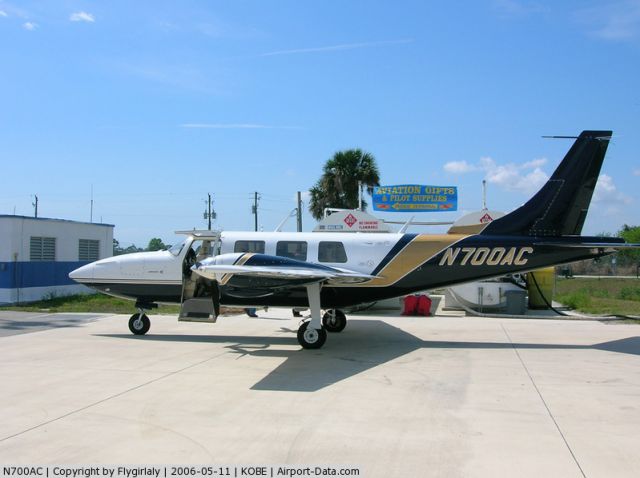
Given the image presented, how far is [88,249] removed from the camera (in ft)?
87.4

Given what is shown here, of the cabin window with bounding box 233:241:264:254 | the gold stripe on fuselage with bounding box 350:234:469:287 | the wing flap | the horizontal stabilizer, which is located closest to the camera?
the wing flap

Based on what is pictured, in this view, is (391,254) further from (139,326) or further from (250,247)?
(139,326)

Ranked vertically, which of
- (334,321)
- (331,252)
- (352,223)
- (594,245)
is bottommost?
(334,321)

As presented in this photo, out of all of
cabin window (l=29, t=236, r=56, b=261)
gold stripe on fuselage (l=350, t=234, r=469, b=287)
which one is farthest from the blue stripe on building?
gold stripe on fuselage (l=350, t=234, r=469, b=287)

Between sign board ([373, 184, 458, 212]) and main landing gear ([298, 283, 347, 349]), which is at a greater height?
sign board ([373, 184, 458, 212])

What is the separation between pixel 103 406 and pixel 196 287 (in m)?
6.29

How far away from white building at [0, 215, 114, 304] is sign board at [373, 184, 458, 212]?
1346 cm

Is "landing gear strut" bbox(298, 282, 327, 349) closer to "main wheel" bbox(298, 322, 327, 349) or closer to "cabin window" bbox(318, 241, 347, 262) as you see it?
"main wheel" bbox(298, 322, 327, 349)

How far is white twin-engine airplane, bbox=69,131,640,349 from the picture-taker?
1255 cm

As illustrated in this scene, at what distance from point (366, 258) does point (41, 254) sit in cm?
1648

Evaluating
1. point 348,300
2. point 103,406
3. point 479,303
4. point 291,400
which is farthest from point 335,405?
point 479,303

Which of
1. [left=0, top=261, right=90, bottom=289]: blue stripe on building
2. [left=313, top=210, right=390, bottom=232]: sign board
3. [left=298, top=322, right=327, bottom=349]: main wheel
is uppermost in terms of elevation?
[left=313, top=210, right=390, bottom=232]: sign board

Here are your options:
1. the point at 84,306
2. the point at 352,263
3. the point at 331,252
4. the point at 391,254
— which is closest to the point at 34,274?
the point at 84,306

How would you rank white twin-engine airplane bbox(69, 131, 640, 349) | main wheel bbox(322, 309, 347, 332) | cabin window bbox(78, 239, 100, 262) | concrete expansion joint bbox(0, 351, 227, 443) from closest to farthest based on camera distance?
concrete expansion joint bbox(0, 351, 227, 443)
white twin-engine airplane bbox(69, 131, 640, 349)
main wheel bbox(322, 309, 347, 332)
cabin window bbox(78, 239, 100, 262)
